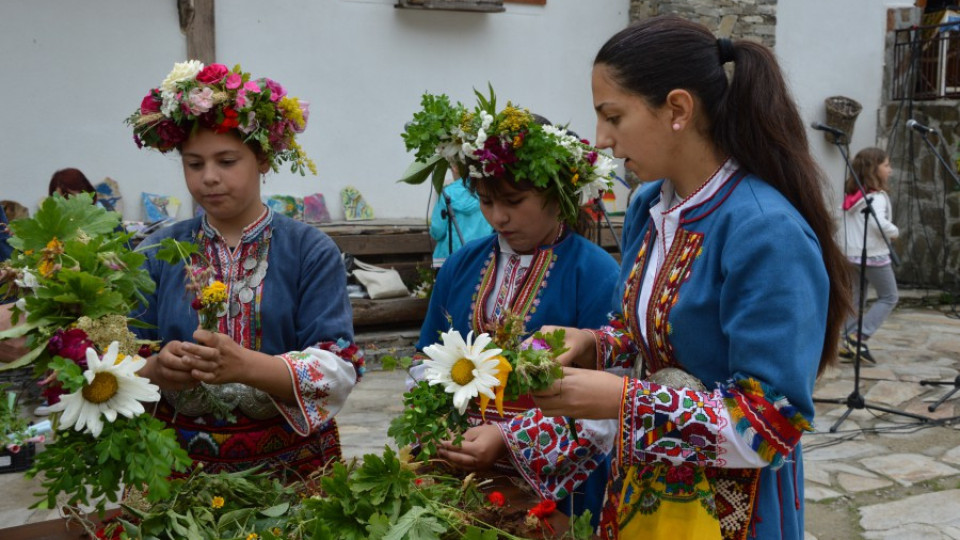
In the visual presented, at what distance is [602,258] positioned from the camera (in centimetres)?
255

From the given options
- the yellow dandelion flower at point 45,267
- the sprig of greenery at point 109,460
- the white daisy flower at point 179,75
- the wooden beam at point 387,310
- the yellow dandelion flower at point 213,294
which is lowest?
the wooden beam at point 387,310

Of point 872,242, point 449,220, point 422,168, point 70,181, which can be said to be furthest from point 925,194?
point 422,168

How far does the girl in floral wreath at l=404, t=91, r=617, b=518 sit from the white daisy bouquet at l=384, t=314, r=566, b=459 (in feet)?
1.87

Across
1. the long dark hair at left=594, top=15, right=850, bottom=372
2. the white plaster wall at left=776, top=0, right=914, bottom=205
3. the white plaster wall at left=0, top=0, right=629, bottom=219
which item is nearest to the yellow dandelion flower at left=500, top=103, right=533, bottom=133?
the long dark hair at left=594, top=15, right=850, bottom=372

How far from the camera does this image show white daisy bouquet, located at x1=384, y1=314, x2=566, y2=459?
5.04 feet

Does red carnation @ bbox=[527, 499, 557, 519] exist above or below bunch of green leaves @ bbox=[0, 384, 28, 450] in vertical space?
below

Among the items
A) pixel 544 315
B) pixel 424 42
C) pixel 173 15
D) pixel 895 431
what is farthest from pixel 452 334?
pixel 424 42

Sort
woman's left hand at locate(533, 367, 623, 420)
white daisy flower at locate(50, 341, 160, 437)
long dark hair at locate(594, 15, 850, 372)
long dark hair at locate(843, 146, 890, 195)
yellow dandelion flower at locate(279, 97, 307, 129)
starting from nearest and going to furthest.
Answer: white daisy flower at locate(50, 341, 160, 437) → woman's left hand at locate(533, 367, 623, 420) → long dark hair at locate(594, 15, 850, 372) → yellow dandelion flower at locate(279, 97, 307, 129) → long dark hair at locate(843, 146, 890, 195)

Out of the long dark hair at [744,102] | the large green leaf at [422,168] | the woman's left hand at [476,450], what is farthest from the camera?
the large green leaf at [422,168]

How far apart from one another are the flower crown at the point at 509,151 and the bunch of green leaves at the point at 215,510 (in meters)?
0.97

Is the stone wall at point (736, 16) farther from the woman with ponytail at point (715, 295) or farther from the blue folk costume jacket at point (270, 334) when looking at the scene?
the woman with ponytail at point (715, 295)

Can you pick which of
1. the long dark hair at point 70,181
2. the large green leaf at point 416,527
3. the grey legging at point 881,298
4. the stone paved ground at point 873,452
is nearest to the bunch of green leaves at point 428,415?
the large green leaf at point 416,527

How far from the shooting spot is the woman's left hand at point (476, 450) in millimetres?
2078

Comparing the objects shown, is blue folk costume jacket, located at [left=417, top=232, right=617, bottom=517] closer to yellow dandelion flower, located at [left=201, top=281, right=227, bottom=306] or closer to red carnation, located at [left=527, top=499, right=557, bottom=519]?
red carnation, located at [left=527, top=499, right=557, bottom=519]
